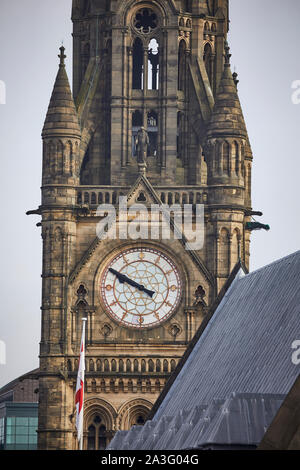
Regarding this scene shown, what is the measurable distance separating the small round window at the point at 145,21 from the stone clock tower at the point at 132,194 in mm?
45

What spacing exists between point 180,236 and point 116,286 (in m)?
3.52

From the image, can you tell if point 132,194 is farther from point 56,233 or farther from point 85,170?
point 85,170

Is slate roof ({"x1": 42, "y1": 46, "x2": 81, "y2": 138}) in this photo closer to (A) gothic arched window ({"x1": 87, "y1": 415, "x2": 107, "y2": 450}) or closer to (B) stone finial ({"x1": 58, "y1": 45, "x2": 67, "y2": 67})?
(B) stone finial ({"x1": 58, "y1": 45, "x2": 67, "y2": 67})

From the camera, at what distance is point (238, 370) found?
213ft

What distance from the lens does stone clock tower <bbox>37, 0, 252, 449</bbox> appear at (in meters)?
98.6

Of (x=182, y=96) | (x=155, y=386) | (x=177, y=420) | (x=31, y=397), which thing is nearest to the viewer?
(x=177, y=420)

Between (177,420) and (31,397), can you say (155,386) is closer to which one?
→ (177,420)

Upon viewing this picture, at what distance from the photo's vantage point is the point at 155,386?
98312 millimetres

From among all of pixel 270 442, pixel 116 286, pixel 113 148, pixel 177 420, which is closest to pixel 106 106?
pixel 113 148

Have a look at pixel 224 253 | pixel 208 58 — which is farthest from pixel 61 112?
pixel 224 253

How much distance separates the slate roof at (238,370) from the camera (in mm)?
54125

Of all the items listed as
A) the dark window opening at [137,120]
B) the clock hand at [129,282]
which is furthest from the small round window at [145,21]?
the clock hand at [129,282]

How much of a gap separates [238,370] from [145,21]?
42.3m

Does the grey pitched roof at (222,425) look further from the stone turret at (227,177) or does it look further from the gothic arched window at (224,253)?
the stone turret at (227,177)
